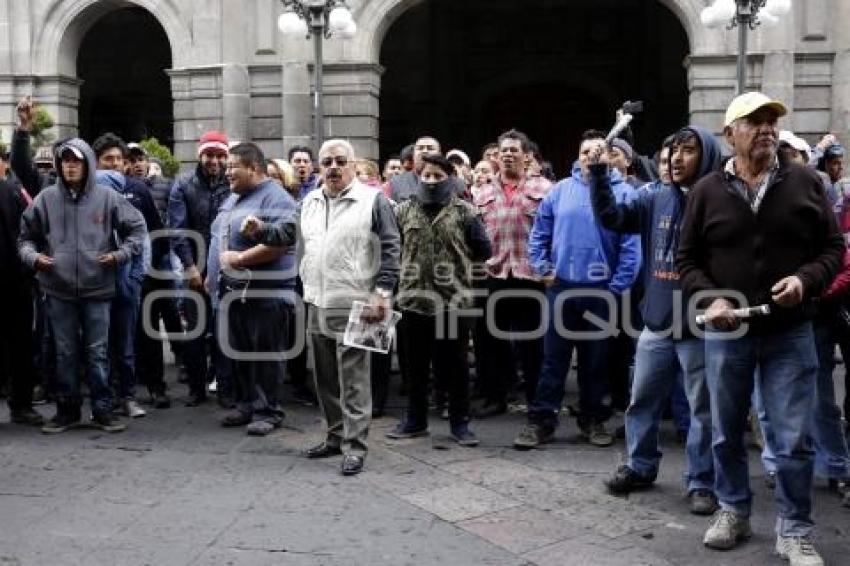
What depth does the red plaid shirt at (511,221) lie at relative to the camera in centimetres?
711

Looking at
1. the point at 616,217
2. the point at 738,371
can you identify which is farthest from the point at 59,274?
the point at 738,371

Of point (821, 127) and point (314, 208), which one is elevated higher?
point (821, 127)

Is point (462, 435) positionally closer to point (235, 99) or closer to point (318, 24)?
point (318, 24)

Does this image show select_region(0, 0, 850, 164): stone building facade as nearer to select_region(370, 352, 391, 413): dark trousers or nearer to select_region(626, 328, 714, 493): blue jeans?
select_region(370, 352, 391, 413): dark trousers

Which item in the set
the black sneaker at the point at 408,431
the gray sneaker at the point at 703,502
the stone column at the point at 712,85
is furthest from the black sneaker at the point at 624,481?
the stone column at the point at 712,85

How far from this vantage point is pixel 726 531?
4477mm

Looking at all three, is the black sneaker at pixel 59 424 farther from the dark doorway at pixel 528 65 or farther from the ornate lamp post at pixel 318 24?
the dark doorway at pixel 528 65

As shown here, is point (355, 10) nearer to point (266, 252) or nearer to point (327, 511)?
point (266, 252)

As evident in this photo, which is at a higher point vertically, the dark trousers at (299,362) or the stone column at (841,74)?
the stone column at (841,74)

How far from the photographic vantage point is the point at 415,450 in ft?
20.8

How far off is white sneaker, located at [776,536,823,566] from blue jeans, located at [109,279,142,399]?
481 centimetres

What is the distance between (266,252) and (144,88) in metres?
15.2

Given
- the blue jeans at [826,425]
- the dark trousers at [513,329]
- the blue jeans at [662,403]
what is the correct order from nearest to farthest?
the blue jeans at [662,403], the blue jeans at [826,425], the dark trousers at [513,329]

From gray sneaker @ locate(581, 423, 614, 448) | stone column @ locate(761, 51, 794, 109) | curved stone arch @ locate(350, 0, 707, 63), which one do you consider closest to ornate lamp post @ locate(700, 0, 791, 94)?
stone column @ locate(761, 51, 794, 109)
